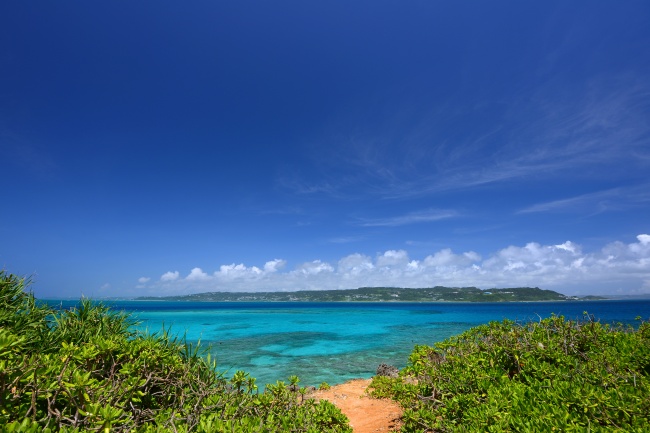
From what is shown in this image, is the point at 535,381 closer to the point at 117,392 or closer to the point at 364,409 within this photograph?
the point at 117,392

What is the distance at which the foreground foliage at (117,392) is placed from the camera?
113 inches

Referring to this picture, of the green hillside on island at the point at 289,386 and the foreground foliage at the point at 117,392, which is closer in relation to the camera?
the foreground foliage at the point at 117,392

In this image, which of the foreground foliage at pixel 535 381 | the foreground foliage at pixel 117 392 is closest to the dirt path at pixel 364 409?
the foreground foliage at pixel 535 381

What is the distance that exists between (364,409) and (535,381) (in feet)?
21.7

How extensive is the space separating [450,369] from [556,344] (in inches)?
82.7

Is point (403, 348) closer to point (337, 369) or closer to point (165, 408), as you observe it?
point (337, 369)

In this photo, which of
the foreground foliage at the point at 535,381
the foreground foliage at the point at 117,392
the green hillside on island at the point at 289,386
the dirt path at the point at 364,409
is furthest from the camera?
the dirt path at the point at 364,409

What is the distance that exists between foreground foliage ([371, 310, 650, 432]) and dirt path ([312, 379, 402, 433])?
235cm

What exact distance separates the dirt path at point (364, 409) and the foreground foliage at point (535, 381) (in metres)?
2.35

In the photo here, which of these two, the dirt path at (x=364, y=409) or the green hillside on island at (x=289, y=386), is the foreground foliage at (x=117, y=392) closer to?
the green hillside on island at (x=289, y=386)

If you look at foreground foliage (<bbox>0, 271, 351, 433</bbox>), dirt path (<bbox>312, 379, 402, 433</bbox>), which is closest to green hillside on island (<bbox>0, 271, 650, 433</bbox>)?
foreground foliage (<bbox>0, 271, 351, 433</bbox>)

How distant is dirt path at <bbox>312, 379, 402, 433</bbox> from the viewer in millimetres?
7930

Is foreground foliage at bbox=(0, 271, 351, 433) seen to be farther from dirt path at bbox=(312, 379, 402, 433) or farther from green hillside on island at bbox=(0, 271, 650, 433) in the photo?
dirt path at bbox=(312, 379, 402, 433)

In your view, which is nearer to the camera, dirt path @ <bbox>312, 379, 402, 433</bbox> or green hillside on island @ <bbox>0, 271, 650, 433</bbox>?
green hillside on island @ <bbox>0, 271, 650, 433</bbox>
